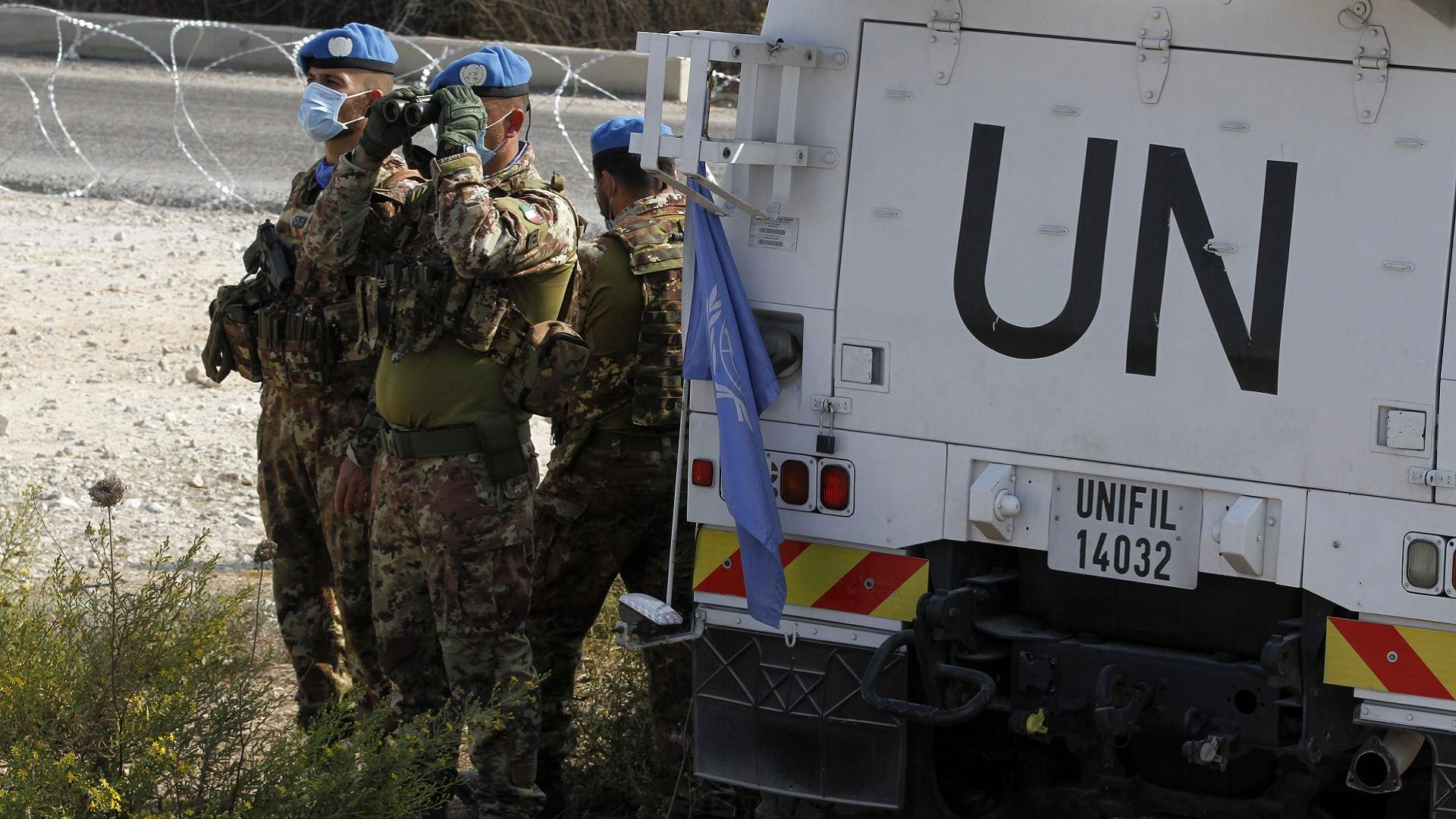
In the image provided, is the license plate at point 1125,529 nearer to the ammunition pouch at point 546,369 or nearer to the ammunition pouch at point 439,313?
the ammunition pouch at point 546,369

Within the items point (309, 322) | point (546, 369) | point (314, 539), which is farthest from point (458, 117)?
point (314, 539)

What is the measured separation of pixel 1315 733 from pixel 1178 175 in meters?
1.29

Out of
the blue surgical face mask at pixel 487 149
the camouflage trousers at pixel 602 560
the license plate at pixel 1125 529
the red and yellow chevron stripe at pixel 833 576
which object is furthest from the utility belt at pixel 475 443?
the license plate at pixel 1125 529

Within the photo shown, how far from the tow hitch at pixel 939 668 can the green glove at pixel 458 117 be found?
182 cm

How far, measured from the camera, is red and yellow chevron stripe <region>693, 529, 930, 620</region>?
4.09 metres

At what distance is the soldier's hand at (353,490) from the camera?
5.06 m

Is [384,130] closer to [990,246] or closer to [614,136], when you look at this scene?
[614,136]

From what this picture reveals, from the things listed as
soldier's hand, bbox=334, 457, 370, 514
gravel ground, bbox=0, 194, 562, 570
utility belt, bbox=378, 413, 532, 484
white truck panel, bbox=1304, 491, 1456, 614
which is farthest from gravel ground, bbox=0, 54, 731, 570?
white truck panel, bbox=1304, 491, 1456, 614

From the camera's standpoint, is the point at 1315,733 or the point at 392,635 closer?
the point at 1315,733

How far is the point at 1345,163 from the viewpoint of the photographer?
3.58 metres

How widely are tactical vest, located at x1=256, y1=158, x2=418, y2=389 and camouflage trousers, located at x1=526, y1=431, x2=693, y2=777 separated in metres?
0.80

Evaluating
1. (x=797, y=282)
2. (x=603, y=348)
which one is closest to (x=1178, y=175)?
(x=797, y=282)

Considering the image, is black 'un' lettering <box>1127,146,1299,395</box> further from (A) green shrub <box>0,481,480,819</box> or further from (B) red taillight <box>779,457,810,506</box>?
(A) green shrub <box>0,481,480,819</box>

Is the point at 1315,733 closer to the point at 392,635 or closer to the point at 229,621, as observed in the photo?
the point at 392,635
